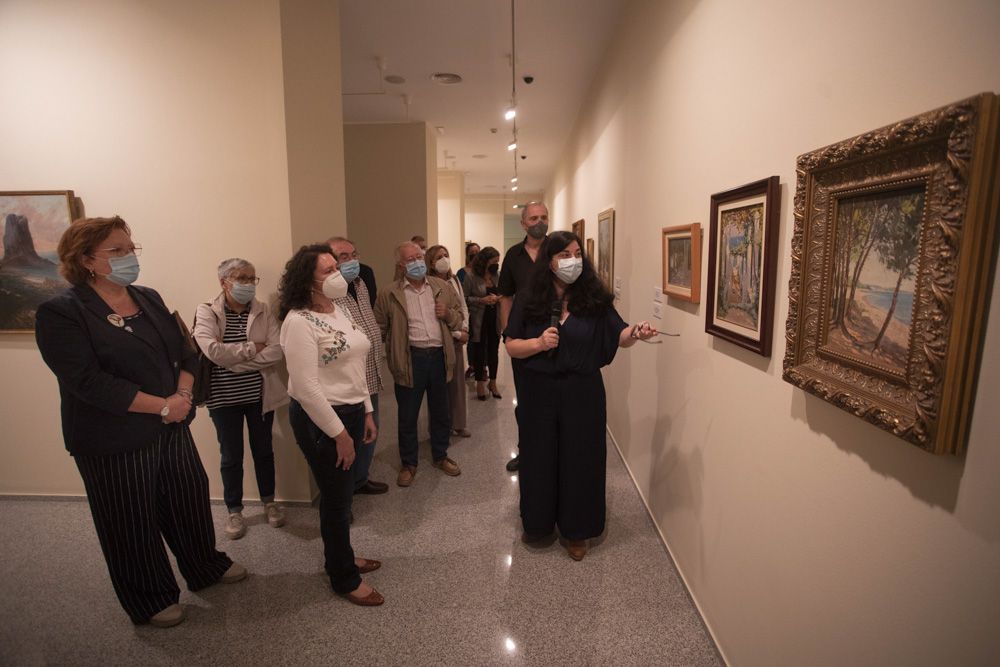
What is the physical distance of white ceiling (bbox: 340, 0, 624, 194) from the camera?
3748mm

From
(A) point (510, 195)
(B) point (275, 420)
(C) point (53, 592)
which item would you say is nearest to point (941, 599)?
(B) point (275, 420)

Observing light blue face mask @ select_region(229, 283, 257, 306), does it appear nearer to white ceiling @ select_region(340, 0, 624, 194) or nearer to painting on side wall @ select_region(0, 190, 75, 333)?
painting on side wall @ select_region(0, 190, 75, 333)

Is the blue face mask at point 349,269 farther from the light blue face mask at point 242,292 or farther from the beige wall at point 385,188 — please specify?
the beige wall at point 385,188

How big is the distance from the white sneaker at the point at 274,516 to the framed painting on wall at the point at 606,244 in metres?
2.76

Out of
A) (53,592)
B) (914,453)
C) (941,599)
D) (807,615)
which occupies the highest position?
(914,453)

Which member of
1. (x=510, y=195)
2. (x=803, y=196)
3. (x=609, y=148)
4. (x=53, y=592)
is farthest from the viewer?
(x=510, y=195)

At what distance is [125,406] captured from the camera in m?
1.92

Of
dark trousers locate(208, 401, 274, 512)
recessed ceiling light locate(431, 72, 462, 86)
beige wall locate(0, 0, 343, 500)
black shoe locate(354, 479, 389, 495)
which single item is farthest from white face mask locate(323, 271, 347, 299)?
recessed ceiling light locate(431, 72, 462, 86)

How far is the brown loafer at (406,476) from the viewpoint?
3482mm

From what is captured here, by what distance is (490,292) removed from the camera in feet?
17.7

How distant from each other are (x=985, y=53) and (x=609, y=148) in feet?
11.7

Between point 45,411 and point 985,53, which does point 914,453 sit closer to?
point 985,53

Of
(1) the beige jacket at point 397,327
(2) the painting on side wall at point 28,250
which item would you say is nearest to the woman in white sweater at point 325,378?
(1) the beige jacket at point 397,327

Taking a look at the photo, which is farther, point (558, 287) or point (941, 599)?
point (558, 287)
